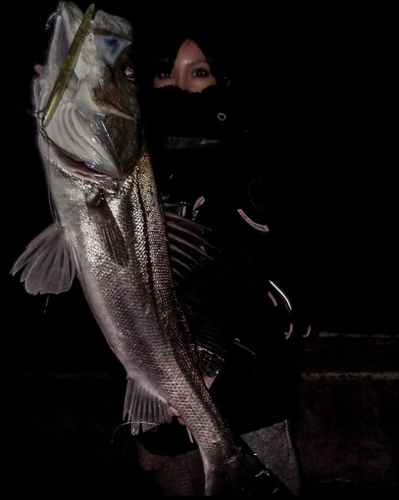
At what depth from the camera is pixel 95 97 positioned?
1.33m

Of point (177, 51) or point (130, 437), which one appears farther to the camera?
point (130, 437)

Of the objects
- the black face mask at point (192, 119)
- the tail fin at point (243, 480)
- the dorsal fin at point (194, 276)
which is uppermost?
the black face mask at point (192, 119)

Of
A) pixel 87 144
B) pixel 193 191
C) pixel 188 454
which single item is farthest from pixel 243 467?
pixel 87 144

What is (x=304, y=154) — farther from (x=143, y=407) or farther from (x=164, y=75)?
(x=143, y=407)

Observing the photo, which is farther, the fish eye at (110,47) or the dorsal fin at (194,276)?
the dorsal fin at (194,276)

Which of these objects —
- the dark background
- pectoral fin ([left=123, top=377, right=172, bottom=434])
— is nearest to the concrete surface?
the dark background

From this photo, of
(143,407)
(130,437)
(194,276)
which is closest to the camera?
(143,407)

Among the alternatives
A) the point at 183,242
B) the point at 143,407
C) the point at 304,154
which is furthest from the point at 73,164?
the point at 304,154

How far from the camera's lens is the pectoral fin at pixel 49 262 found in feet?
4.54

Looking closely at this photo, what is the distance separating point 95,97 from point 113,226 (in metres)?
0.41

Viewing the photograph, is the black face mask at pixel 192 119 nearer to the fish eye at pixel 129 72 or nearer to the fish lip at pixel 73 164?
the fish eye at pixel 129 72

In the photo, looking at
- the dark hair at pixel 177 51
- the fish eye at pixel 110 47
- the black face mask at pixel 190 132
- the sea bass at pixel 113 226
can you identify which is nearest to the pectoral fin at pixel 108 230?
the sea bass at pixel 113 226

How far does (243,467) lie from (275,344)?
54 centimetres

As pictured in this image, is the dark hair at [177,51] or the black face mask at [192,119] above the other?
the dark hair at [177,51]
